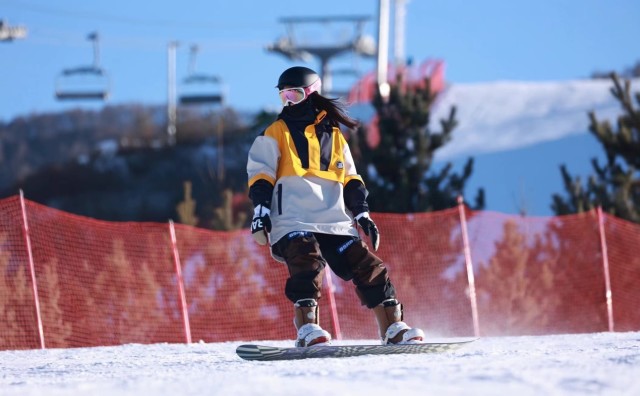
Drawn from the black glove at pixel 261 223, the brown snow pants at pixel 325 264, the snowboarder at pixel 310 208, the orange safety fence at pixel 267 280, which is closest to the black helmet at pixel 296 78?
the snowboarder at pixel 310 208

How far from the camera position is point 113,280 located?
11.9 metres

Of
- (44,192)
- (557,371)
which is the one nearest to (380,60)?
(44,192)

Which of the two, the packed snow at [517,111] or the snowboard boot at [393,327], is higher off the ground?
the packed snow at [517,111]

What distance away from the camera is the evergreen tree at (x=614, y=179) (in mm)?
17188

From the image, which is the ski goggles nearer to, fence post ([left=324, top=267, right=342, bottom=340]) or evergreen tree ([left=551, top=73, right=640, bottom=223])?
fence post ([left=324, top=267, right=342, bottom=340])

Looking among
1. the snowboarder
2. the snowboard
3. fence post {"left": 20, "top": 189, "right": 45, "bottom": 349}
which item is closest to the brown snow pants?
the snowboarder

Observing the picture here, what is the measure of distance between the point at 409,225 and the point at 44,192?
1318 inches

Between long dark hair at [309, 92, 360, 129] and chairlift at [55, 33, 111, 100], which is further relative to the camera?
chairlift at [55, 33, 111, 100]

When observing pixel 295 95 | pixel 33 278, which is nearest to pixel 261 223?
pixel 295 95

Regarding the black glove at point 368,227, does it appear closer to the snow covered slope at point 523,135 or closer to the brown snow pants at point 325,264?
the brown snow pants at point 325,264

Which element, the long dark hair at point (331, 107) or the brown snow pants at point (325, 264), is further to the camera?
the long dark hair at point (331, 107)

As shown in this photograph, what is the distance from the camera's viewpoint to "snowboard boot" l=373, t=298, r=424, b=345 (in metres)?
6.41

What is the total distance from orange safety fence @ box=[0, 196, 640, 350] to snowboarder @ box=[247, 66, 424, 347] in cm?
388

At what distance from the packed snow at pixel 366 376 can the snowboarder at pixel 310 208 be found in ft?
2.03
